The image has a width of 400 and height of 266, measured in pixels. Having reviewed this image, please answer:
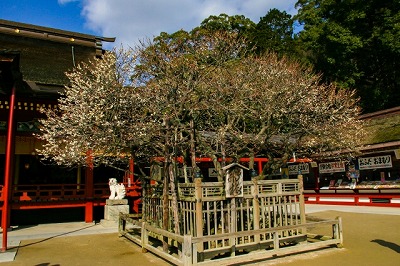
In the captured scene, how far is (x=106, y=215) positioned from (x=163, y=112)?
6.49 m

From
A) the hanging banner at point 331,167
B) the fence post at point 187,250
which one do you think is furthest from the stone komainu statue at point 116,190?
the hanging banner at point 331,167

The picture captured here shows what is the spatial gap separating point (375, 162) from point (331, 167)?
3.05m

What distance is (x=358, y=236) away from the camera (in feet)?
32.5

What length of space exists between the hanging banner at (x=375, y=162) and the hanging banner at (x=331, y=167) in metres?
1.22

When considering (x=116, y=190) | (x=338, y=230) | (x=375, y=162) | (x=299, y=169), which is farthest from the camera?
(x=299, y=169)

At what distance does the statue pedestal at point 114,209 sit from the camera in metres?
13.2

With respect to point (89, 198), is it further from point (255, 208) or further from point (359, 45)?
point (359, 45)

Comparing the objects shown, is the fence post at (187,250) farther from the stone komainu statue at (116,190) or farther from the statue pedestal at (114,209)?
the stone komainu statue at (116,190)

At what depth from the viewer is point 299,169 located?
23938mm

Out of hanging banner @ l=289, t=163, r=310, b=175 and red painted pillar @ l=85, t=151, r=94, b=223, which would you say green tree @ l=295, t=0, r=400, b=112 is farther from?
red painted pillar @ l=85, t=151, r=94, b=223

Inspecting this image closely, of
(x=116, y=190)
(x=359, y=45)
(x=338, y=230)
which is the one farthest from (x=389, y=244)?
(x=359, y=45)

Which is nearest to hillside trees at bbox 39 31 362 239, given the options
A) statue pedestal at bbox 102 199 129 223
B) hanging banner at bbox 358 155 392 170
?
statue pedestal at bbox 102 199 129 223

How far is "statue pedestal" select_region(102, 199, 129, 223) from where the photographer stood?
13.2m

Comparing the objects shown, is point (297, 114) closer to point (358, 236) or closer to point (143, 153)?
point (358, 236)
